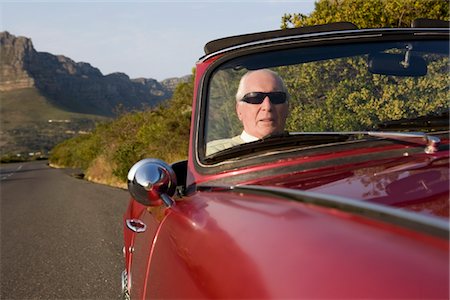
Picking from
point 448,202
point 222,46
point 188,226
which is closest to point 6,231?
point 222,46

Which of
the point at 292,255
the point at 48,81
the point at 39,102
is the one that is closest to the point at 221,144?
the point at 292,255

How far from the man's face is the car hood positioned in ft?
1.69

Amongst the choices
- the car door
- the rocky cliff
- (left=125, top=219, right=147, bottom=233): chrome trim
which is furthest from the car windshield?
the rocky cliff

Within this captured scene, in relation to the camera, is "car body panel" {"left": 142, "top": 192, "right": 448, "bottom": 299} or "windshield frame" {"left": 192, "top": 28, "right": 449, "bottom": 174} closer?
"car body panel" {"left": 142, "top": 192, "right": 448, "bottom": 299}

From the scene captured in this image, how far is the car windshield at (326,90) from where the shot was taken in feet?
7.44

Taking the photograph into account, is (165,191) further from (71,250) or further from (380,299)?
(71,250)

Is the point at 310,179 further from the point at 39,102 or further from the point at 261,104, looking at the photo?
the point at 39,102

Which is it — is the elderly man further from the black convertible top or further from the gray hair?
the black convertible top

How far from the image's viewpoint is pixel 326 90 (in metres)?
2.40

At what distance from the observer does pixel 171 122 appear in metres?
18.0

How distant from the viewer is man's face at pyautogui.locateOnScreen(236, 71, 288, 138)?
2307 millimetres

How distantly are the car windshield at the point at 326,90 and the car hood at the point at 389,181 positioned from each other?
0.44m

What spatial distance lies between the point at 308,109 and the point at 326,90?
142mm

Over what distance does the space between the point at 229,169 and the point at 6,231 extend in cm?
739
